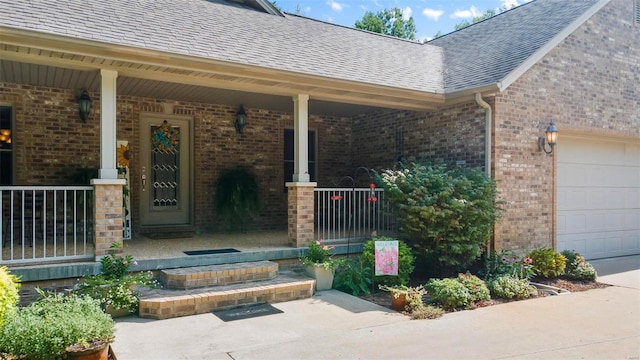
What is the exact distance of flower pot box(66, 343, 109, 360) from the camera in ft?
11.6

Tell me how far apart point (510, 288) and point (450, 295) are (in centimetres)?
110

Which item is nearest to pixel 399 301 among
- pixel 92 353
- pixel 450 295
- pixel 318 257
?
pixel 450 295

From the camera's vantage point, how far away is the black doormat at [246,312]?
5195 mm

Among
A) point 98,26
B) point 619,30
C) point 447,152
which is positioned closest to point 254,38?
point 98,26

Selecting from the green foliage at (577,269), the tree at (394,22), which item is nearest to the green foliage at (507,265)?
the green foliage at (577,269)

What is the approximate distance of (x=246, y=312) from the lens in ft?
17.6

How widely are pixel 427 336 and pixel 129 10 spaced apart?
589cm

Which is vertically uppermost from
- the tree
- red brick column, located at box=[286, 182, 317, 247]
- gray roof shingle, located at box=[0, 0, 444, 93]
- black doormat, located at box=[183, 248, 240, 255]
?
the tree

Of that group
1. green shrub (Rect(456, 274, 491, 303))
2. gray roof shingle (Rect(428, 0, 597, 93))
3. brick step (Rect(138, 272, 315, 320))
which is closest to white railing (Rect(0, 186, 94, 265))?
brick step (Rect(138, 272, 315, 320))

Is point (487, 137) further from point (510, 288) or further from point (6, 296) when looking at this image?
point (6, 296)

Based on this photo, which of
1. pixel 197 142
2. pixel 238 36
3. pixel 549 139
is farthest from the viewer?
pixel 197 142

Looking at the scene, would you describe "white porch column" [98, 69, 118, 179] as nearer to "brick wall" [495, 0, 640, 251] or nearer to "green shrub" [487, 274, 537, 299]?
"green shrub" [487, 274, 537, 299]

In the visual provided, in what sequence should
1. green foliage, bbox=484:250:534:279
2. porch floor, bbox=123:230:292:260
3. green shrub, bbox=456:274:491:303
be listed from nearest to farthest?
green shrub, bbox=456:274:491:303 → porch floor, bbox=123:230:292:260 → green foliage, bbox=484:250:534:279

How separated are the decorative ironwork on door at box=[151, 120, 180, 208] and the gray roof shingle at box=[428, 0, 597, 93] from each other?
5.22 m
